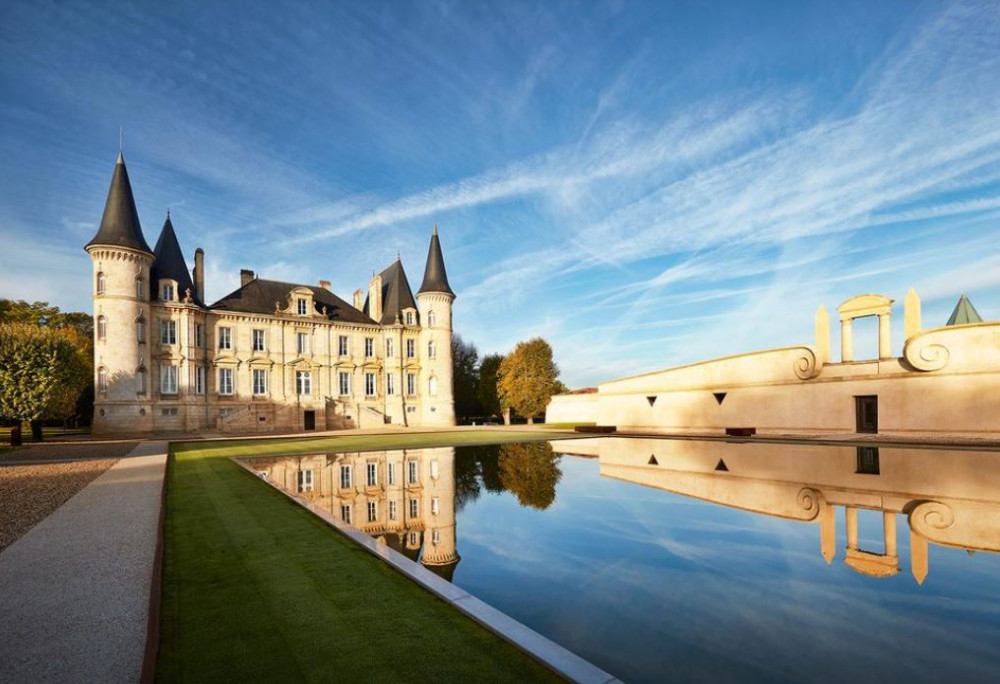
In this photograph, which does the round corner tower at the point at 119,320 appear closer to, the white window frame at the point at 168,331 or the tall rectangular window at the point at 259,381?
the white window frame at the point at 168,331

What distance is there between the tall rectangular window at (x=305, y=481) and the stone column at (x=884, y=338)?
26.9 meters

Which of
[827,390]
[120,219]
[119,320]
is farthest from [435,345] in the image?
[827,390]

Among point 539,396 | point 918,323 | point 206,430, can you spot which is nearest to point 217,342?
point 206,430

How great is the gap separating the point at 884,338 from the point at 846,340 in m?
1.63

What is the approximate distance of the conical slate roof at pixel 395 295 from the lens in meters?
47.4

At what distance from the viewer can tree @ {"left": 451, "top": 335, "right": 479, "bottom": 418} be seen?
64.2m

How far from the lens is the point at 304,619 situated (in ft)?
15.5

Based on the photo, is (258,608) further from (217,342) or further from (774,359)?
(217,342)

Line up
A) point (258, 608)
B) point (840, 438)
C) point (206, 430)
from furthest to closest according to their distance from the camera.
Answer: point (206, 430) < point (840, 438) < point (258, 608)

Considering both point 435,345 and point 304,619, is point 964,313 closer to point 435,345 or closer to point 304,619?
point 435,345

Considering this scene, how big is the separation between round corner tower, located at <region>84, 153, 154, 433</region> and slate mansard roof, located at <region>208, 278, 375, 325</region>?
5708mm

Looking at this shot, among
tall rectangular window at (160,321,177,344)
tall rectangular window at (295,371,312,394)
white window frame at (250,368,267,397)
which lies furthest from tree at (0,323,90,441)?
tall rectangular window at (295,371,312,394)

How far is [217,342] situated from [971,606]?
141ft

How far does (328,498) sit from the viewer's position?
1117cm
